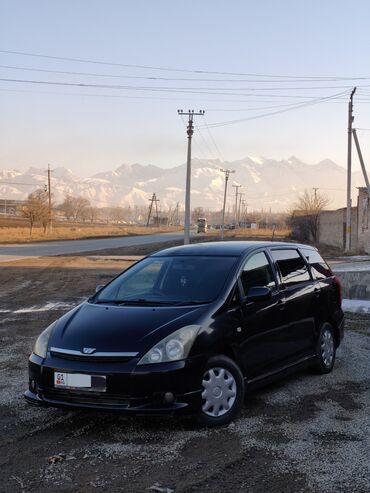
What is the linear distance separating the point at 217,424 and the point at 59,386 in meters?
1.36

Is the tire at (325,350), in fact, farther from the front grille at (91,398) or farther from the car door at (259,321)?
the front grille at (91,398)

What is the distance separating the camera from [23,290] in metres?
16.9

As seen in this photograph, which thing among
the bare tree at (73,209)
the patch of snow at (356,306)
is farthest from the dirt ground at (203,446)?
the bare tree at (73,209)

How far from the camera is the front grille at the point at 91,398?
4.77 m

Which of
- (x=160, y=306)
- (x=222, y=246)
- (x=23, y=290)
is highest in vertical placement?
(x=222, y=246)

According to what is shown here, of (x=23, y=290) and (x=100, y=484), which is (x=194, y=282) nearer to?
(x=100, y=484)

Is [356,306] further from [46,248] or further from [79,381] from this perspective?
[46,248]

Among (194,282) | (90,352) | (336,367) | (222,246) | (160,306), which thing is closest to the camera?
(90,352)

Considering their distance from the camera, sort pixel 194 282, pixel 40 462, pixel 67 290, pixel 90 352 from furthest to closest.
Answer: pixel 67 290 < pixel 194 282 < pixel 90 352 < pixel 40 462

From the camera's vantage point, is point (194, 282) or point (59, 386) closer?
point (59, 386)

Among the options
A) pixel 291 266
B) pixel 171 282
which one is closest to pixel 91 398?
pixel 171 282

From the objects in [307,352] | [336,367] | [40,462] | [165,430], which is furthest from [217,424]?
[336,367]

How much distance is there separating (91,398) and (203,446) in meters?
0.97

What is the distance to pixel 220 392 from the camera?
203 inches
